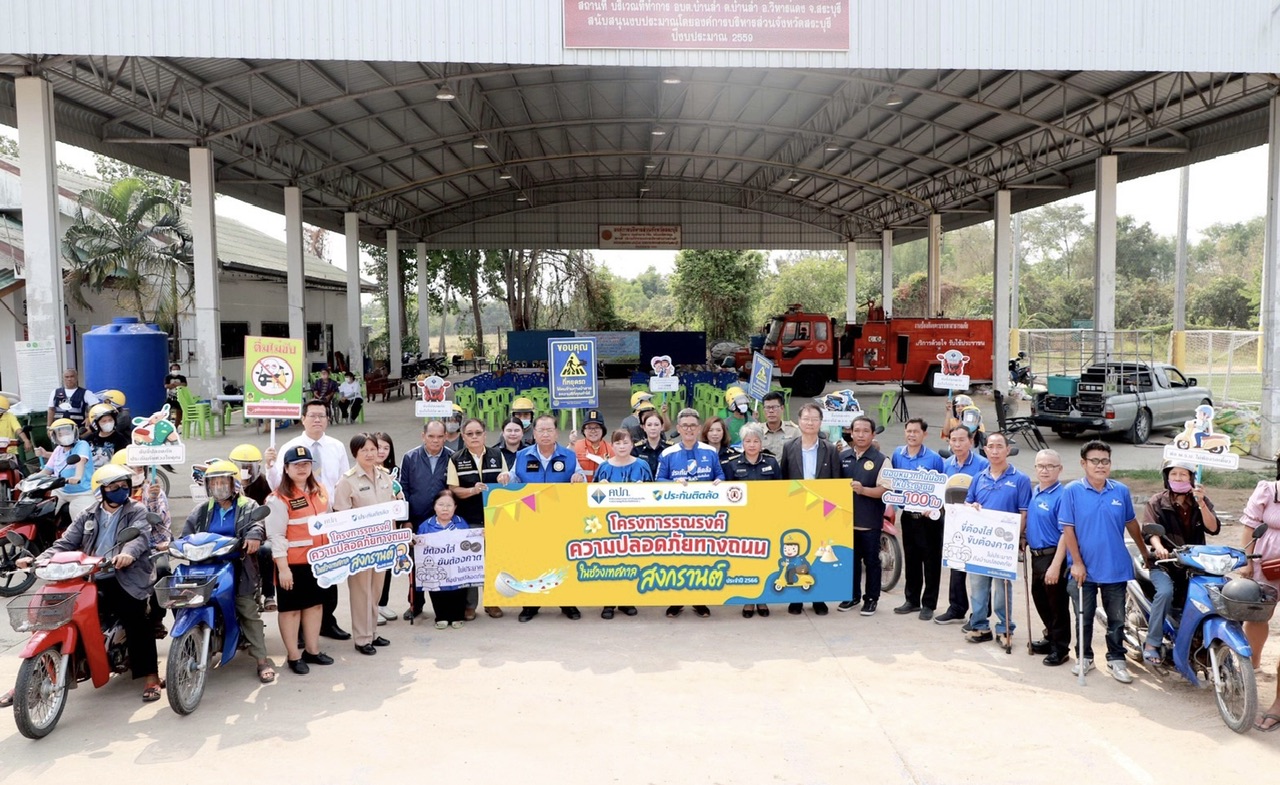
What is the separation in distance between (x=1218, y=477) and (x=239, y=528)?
513 inches

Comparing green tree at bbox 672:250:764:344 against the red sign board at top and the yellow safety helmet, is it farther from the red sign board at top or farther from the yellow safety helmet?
the yellow safety helmet

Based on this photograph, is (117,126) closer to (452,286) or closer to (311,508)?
(311,508)

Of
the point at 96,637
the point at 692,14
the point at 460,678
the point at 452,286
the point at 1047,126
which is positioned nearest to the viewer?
the point at 96,637

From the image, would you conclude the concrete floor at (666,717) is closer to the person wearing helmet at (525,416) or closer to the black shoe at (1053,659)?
the black shoe at (1053,659)

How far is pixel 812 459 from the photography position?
7.03 m

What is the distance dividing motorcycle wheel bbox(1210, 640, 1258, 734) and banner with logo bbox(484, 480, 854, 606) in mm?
2641

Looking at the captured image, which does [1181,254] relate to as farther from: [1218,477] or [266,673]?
[266,673]

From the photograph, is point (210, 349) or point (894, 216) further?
point (894, 216)

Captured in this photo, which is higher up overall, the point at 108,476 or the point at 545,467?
the point at 108,476

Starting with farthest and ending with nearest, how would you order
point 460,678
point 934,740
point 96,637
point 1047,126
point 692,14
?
point 1047,126 → point 692,14 → point 460,678 → point 96,637 → point 934,740

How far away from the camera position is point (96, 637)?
5.16m

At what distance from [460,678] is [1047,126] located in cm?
1757

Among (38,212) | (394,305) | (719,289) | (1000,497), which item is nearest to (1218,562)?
(1000,497)

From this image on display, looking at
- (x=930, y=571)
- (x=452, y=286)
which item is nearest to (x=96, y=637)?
(x=930, y=571)
